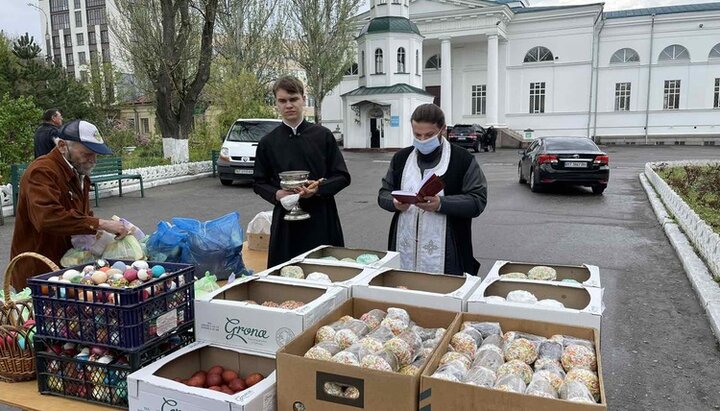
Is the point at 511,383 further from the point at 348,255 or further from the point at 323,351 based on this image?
the point at 348,255

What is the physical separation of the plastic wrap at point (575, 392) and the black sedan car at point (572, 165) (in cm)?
1276

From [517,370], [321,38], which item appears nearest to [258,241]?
[517,370]

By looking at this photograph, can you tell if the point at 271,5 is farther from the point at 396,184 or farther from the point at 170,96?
the point at 396,184

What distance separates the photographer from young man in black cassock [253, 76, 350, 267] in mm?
3711

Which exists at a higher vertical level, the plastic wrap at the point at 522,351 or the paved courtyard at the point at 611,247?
the plastic wrap at the point at 522,351

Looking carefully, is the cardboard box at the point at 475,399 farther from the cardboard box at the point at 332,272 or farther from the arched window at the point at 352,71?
the arched window at the point at 352,71

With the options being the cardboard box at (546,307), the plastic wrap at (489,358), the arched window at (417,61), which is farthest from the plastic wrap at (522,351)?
the arched window at (417,61)

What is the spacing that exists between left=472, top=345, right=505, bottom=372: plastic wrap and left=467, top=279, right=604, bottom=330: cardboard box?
0.28m

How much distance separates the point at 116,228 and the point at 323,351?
6.35 feet

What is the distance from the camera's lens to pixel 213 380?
7.12 ft

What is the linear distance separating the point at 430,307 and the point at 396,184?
4.69 feet

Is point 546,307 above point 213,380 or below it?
above

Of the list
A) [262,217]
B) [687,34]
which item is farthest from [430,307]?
[687,34]

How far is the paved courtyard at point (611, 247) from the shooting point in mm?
4124
